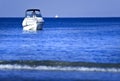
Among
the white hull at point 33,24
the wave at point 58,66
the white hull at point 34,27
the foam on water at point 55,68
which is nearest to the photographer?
the foam on water at point 55,68

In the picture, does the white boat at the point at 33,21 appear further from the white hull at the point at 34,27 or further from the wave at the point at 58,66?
the wave at the point at 58,66

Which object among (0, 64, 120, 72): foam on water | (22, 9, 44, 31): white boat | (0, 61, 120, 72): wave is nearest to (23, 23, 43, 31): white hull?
(22, 9, 44, 31): white boat

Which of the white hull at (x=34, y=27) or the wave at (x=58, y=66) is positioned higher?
the wave at (x=58, y=66)

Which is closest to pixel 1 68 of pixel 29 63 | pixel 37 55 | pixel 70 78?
pixel 29 63

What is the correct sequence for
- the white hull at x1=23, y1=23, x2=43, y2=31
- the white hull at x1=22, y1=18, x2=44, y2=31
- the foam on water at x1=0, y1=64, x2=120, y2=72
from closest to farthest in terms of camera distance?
1. the foam on water at x1=0, y1=64, x2=120, y2=72
2. the white hull at x1=22, y1=18, x2=44, y2=31
3. the white hull at x1=23, y1=23, x2=43, y2=31

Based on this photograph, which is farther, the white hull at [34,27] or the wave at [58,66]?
the white hull at [34,27]

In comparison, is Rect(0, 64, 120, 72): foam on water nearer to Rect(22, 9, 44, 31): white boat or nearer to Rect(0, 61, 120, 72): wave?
Rect(0, 61, 120, 72): wave

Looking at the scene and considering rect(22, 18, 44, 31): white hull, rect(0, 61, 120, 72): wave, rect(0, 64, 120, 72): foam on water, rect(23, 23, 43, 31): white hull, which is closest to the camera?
rect(0, 64, 120, 72): foam on water

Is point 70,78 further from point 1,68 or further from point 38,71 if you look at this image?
point 1,68

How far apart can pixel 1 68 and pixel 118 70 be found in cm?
709

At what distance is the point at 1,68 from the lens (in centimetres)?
3127

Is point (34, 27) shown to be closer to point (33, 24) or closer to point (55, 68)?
point (33, 24)

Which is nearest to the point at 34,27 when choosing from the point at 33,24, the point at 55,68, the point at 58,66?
the point at 33,24

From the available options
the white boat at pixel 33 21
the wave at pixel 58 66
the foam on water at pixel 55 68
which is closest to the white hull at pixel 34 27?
the white boat at pixel 33 21
